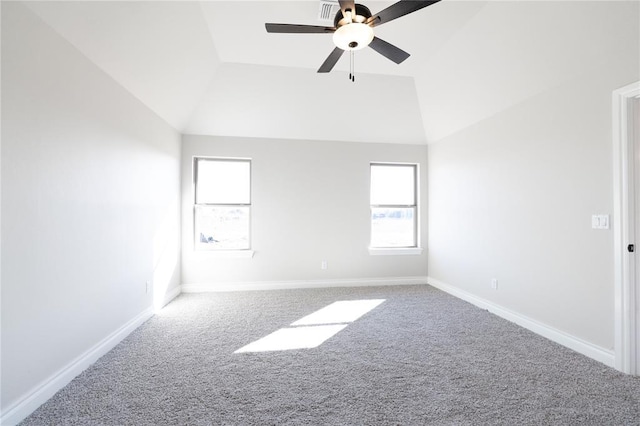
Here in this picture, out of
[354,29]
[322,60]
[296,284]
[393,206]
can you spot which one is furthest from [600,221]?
[296,284]

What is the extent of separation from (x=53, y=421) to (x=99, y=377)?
43 centimetres

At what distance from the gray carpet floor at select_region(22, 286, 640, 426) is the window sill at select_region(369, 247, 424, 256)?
65.5 inches

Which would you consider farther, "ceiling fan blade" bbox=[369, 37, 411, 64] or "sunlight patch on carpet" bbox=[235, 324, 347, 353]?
"sunlight patch on carpet" bbox=[235, 324, 347, 353]

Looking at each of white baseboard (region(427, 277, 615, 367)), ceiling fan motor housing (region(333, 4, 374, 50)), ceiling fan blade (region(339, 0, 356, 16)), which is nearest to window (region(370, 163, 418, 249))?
white baseboard (region(427, 277, 615, 367))

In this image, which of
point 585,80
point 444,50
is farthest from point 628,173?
point 444,50

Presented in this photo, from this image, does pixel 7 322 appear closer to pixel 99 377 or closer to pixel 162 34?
pixel 99 377

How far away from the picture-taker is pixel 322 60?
334 centimetres

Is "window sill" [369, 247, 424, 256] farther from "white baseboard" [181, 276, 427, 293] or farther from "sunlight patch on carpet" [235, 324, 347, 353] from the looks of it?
"sunlight patch on carpet" [235, 324, 347, 353]

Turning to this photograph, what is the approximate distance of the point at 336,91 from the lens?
12.5ft

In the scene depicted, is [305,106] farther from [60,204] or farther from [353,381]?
[353,381]

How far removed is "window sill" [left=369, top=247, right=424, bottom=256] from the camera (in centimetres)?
459

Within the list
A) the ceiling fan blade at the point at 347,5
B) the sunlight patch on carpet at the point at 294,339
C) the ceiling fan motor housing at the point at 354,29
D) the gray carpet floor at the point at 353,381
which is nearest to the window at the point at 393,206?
the gray carpet floor at the point at 353,381

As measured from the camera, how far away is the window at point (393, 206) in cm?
471

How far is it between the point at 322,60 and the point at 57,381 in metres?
3.71
